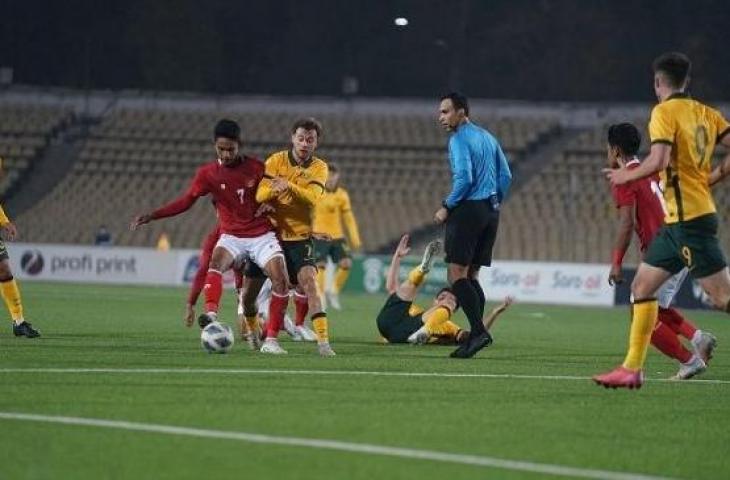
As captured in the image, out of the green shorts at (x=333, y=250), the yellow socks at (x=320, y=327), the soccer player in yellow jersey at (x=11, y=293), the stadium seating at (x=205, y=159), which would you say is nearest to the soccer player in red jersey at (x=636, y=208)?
the yellow socks at (x=320, y=327)

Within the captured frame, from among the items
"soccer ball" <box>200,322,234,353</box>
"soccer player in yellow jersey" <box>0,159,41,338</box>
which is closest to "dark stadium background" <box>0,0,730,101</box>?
"soccer player in yellow jersey" <box>0,159,41,338</box>

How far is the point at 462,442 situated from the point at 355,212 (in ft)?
115

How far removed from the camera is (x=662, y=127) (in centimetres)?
1068

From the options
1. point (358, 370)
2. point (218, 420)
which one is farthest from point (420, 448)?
point (358, 370)

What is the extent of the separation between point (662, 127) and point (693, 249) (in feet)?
2.91

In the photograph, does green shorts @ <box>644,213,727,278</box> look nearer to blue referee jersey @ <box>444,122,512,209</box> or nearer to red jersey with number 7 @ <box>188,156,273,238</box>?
blue referee jersey @ <box>444,122,512,209</box>

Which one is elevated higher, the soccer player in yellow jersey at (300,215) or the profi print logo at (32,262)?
the soccer player in yellow jersey at (300,215)

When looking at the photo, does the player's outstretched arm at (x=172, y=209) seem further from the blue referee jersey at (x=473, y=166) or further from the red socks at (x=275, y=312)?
the blue referee jersey at (x=473, y=166)

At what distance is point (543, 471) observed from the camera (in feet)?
23.8

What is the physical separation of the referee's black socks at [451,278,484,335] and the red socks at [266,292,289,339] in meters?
1.61

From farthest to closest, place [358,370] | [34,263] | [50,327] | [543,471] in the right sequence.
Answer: [34,263]
[50,327]
[358,370]
[543,471]

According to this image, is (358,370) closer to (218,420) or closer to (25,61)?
(218,420)

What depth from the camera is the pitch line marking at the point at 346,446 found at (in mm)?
7230

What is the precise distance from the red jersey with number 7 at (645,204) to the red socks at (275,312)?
3376 millimetres
